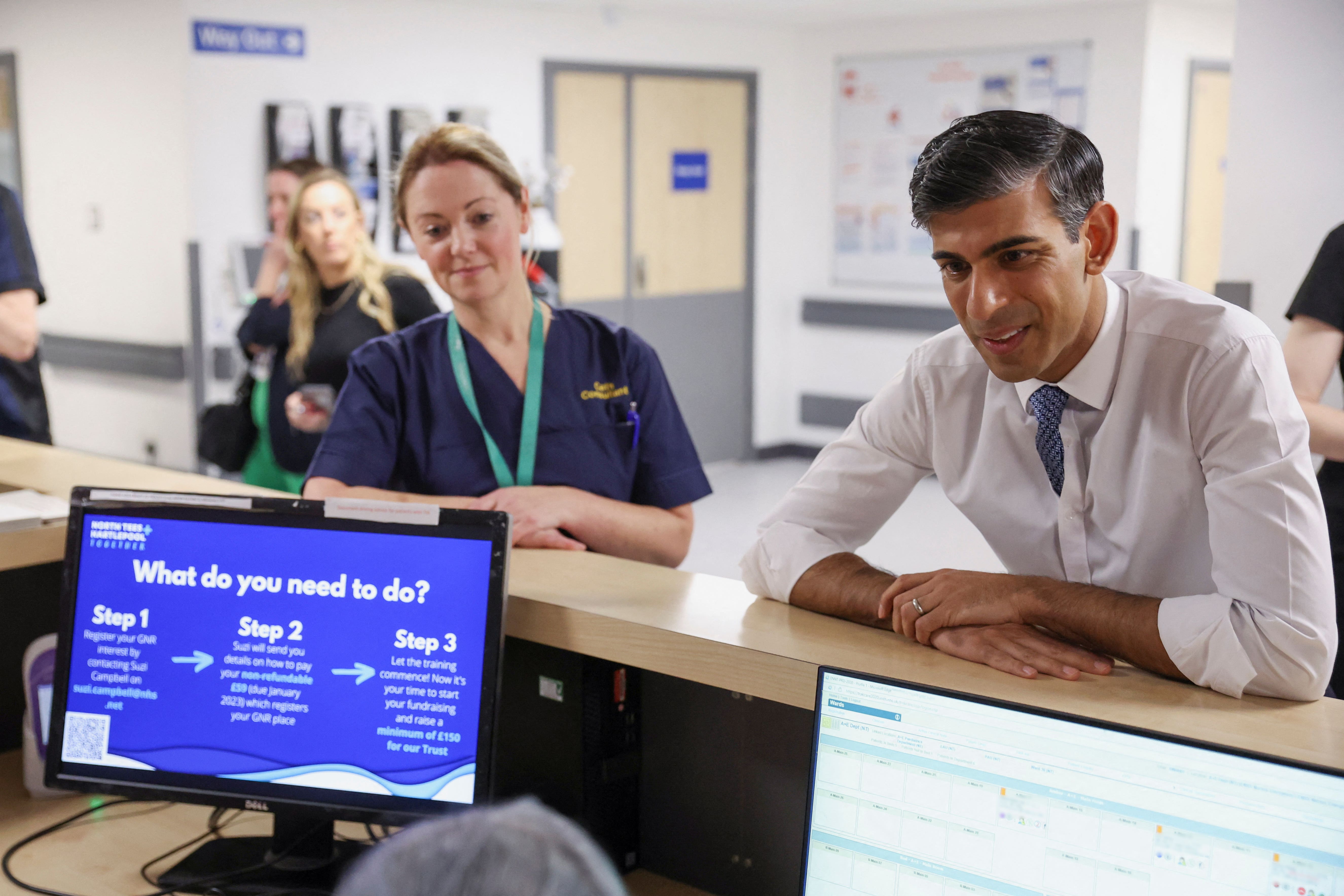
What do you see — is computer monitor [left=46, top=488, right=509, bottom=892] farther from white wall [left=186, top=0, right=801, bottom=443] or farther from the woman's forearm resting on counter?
white wall [left=186, top=0, right=801, bottom=443]

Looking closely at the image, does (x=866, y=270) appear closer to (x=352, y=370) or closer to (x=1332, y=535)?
(x=1332, y=535)

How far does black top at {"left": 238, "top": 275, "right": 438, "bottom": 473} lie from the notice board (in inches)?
156

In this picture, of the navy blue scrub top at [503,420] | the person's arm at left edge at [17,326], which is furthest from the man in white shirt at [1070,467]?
the person's arm at left edge at [17,326]

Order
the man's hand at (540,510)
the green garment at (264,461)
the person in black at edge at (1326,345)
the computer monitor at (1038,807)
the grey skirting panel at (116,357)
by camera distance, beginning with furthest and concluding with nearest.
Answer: the grey skirting panel at (116,357) < the green garment at (264,461) < the person in black at edge at (1326,345) < the man's hand at (540,510) < the computer monitor at (1038,807)

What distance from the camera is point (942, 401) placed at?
1493mm

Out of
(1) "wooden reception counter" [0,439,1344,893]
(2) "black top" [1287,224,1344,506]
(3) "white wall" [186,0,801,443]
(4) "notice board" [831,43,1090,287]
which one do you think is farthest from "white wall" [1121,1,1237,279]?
(1) "wooden reception counter" [0,439,1344,893]

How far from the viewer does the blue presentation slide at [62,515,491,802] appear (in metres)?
1.29

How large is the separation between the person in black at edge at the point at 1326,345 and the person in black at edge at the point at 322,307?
208 centimetres

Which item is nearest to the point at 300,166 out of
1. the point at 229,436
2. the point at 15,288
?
the point at 229,436

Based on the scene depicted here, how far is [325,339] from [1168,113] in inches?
190

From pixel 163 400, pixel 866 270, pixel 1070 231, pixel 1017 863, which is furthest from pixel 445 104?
pixel 1017 863

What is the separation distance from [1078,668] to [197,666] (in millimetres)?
907

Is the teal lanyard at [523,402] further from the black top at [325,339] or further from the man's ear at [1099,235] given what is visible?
the black top at [325,339]

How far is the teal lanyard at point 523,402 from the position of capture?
196 cm
